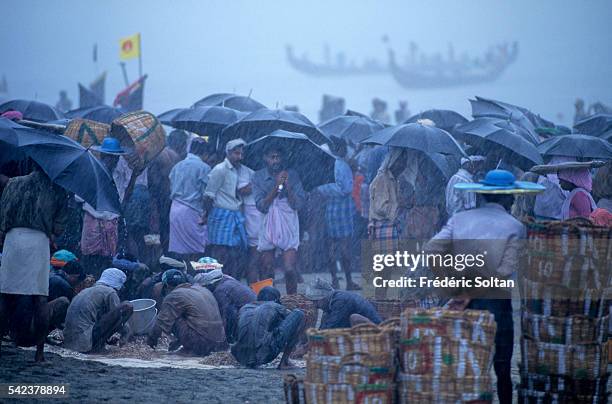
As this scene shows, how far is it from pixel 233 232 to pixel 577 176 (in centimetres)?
457

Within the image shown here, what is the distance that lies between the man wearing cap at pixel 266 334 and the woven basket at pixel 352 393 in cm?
303

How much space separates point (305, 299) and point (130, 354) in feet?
6.42

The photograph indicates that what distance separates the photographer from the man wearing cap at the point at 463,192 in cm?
1091

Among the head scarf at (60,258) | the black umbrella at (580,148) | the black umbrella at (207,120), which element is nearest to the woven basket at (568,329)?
the black umbrella at (580,148)

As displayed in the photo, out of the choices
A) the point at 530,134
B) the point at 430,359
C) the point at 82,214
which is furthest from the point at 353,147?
the point at 430,359

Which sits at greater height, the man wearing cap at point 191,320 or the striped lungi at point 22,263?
the striped lungi at point 22,263

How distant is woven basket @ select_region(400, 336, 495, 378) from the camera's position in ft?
19.5

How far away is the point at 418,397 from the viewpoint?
596 cm

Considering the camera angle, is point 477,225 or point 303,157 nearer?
point 477,225

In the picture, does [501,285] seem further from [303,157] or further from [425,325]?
[303,157]

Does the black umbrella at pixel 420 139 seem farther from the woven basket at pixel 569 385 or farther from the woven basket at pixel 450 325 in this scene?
the woven basket at pixel 450 325

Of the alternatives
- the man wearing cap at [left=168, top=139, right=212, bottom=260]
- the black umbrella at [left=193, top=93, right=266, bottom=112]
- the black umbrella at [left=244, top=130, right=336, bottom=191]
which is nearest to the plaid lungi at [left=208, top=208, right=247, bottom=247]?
the man wearing cap at [left=168, top=139, right=212, bottom=260]

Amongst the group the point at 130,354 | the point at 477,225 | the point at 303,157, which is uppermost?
the point at 303,157

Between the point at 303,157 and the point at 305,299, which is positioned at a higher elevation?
the point at 303,157
